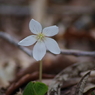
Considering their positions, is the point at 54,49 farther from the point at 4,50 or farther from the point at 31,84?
the point at 4,50

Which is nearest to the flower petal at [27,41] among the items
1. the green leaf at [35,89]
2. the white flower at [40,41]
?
the white flower at [40,41]

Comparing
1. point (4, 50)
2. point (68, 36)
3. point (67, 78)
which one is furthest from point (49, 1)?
point (67, 78)

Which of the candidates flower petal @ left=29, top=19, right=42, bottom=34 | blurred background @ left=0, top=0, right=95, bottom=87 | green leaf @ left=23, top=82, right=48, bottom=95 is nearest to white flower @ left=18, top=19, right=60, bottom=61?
flower petal @ left=29, top=19, right=42, bottom=34

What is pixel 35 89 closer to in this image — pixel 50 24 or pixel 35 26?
pixel 35 26

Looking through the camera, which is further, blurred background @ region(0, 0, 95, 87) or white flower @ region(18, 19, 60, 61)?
blurred background @ region(0, 0, 95, 87)

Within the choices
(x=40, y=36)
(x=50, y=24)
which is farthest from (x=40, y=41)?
(x=50, y=24)

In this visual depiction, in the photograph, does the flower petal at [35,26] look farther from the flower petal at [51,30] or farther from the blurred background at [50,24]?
the blurred background at [50,24]

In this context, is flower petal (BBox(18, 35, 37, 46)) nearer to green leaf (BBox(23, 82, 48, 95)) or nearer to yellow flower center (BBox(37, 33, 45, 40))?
yellow flower center (BBox(37, 33, 45, 40))

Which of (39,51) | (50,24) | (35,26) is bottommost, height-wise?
(50,24)
